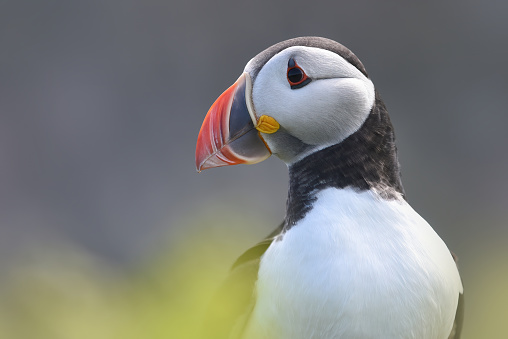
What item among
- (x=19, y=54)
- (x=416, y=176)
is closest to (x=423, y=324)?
(x=416, y=176)

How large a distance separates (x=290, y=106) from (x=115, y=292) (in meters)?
0.65

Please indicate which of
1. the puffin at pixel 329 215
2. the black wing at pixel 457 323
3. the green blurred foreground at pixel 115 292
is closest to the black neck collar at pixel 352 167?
the puffin at pixel 329 215

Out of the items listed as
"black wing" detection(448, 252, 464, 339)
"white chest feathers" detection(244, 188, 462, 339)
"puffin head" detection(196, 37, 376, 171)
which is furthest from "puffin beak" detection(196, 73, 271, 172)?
"black wing" detection(448, 252, 464, 339)

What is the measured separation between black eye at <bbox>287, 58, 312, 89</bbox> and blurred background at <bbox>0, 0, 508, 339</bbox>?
156 cm

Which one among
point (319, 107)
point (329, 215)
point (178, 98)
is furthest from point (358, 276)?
point (178, 98)

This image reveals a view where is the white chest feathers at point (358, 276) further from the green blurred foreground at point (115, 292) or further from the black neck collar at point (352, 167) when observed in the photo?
the green blurred foreground at point (115, 292)

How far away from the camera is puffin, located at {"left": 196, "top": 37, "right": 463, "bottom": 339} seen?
0.89m

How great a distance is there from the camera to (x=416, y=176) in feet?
8.93

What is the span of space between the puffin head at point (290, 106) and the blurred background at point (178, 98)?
4.87ft

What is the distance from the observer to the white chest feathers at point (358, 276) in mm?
884

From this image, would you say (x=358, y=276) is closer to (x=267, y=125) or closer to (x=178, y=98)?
(x=267, y=125)

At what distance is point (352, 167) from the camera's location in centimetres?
97

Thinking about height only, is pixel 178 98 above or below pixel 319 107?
above

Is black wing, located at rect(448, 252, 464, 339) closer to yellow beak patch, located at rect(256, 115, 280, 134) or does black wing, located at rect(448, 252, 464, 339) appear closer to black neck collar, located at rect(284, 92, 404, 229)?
black neck collar, located at rect(284, 92, 404, 229)
